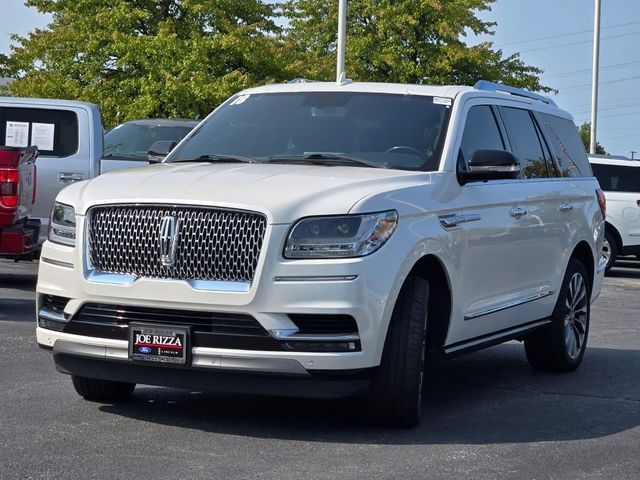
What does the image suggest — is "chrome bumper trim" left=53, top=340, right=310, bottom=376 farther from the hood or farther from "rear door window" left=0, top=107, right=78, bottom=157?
"rear door window" left=0, top=107, right=78, bottom=157

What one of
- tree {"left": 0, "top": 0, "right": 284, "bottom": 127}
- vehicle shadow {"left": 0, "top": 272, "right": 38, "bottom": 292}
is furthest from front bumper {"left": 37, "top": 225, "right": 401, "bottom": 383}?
tree {"left": 0, "top": 0, "right": 284, "bottom": 127}

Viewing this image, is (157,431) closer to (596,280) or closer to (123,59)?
(596,280)

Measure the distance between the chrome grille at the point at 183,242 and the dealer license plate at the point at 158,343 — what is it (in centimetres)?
25

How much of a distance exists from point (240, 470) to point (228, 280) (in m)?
0.97

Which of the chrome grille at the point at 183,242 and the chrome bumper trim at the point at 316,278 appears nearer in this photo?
the chrome bumper trim at the point at 316,278

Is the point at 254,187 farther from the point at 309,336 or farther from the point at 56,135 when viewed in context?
the point at 56,135


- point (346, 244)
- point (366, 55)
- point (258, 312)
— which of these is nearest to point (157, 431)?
point (258, 312)

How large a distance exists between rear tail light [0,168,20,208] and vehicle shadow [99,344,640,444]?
158 inches

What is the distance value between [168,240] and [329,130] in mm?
1716

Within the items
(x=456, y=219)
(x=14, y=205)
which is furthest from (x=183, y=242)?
(x=14, y=205)

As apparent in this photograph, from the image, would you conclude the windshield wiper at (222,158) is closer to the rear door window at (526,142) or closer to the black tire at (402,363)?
the black tire at (402,363)

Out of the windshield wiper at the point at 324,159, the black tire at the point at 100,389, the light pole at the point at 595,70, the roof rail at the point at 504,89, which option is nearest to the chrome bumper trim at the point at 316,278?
the windshield wiper at the point at 324,159

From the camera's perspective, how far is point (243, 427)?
22.1 feet

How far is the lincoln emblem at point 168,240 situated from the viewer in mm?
6395
